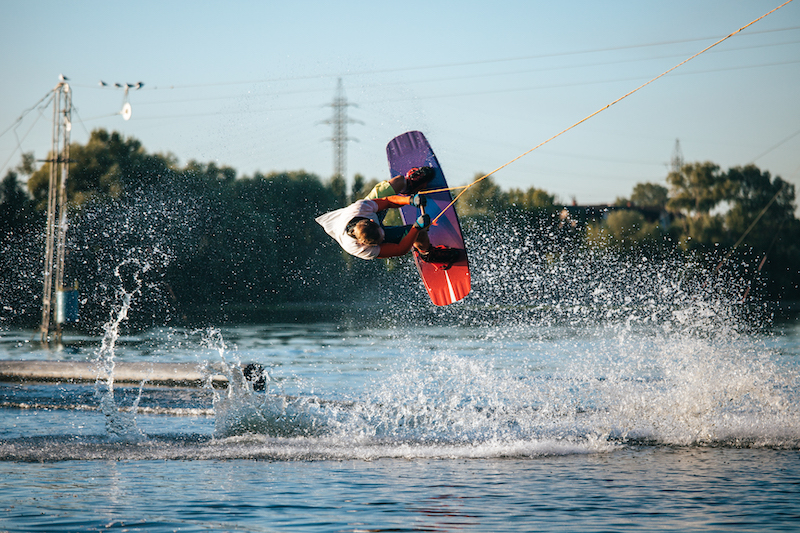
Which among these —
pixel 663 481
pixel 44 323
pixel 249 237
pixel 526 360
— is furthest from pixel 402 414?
pixel 249 237

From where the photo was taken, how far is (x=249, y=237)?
4038 centimetres

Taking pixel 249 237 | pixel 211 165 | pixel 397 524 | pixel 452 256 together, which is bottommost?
pixel 397 524

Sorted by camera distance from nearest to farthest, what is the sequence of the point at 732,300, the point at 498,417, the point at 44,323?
the point at 498,417 → the point at 44,323 → the point at 732,300

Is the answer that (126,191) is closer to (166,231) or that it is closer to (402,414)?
(166,231)

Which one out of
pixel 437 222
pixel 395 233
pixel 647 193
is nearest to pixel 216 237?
pixel 437 222

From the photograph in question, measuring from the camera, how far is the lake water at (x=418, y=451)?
533 cm

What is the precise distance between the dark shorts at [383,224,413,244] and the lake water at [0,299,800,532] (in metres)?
2.14

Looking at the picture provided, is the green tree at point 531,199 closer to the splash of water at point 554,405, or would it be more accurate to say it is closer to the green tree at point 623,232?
the green tree at point 623,232

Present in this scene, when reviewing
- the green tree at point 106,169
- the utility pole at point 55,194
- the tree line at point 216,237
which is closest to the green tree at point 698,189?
the tree line at point 216,237

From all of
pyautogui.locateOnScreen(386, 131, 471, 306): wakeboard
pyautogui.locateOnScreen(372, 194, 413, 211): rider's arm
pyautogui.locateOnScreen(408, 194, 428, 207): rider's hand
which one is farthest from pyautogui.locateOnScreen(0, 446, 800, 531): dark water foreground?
pyautogui.locateOnScreen(386, 131, 471, 306): wakeboard

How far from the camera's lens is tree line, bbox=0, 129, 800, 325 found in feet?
113

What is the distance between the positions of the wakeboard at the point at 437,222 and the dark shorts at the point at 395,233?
4.79 ft

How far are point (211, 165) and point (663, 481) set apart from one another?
122 ft

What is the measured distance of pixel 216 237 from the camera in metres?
39.8
